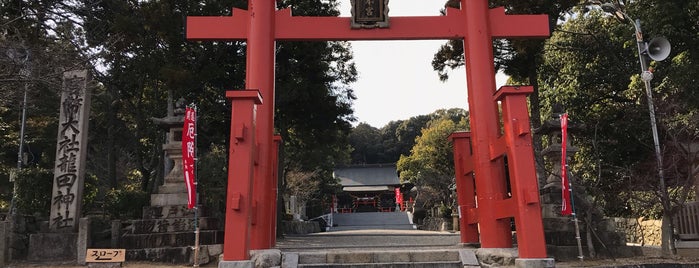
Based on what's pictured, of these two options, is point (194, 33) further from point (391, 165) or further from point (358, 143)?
point (358, 143)

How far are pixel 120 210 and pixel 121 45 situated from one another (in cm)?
491

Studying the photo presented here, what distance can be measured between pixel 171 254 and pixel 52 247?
8.94 feet

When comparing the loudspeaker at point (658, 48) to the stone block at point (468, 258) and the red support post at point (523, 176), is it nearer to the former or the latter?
the red support post at point (523, 176)

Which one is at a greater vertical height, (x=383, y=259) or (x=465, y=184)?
(x=465, y=184)

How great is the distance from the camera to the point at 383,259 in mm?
6707

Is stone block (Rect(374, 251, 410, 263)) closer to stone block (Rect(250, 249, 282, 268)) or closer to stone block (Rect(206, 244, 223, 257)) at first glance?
stone block (Rect(250, 249, 282, 268))

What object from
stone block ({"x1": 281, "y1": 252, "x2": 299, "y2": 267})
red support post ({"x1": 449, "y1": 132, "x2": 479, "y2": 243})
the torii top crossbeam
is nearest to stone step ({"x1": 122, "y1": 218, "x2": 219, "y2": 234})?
stone block ({"x1": 281, "y1": 252, "x2": 299, "y2": 267})

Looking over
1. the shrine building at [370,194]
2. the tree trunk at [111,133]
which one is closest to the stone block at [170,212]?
the tree trunk at [111,133]

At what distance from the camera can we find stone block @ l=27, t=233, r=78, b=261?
381 inches

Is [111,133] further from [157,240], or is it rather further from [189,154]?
[189,154]

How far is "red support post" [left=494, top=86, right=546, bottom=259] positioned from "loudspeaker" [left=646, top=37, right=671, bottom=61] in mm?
6055

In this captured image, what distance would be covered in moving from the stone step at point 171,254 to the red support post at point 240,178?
345cm

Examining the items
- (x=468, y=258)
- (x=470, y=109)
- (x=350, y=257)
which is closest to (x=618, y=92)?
(x=470, y=109)

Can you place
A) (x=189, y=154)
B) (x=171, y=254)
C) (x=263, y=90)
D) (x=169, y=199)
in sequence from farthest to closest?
(x=169, y=199)
(x=171, y=254)
(x=189, y=154)
(x=263, y=90)
